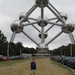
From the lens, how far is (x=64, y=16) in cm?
5416

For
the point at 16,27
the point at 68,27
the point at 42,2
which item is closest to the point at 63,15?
the point at 68,27

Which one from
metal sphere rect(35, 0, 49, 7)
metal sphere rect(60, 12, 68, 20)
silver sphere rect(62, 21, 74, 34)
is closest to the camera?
metal sphere rect(35, 0, 49, 7)

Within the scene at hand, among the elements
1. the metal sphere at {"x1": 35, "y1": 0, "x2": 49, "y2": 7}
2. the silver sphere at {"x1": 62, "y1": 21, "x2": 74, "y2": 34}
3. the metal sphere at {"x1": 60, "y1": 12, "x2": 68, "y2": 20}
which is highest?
the metal sphere at {"x1": 35, "y1": 0, "x2": 49, "y2": 7}

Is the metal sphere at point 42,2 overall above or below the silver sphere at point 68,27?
above

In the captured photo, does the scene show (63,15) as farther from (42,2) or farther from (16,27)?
(16,27)

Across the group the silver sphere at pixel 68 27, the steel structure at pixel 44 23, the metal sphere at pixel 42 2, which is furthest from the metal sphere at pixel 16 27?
the silver sphere at pixel 68 27

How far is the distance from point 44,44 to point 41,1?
51.4 feet

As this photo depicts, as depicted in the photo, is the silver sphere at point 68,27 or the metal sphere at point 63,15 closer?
the silver sphere at point 68,27

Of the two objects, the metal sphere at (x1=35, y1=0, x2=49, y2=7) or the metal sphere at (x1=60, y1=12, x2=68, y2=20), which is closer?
the metal sphere at (x1=35, y1=0, x2=49, y2=7)

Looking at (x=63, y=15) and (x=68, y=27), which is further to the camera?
(x=63, y=15)

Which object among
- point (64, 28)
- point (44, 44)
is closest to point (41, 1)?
point (64, 28)

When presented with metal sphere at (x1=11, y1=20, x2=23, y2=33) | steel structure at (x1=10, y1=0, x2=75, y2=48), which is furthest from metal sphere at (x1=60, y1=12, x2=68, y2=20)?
metal sphere at (x1=11, y1=20, x2=23, y2=33)

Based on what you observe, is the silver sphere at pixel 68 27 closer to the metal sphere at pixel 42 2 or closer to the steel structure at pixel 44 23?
the steel structure at pixel 44 23

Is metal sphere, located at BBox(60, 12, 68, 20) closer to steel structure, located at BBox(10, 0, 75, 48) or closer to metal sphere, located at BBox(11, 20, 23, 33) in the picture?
steel structure, located at BBox(10, 0, 75, 48)
